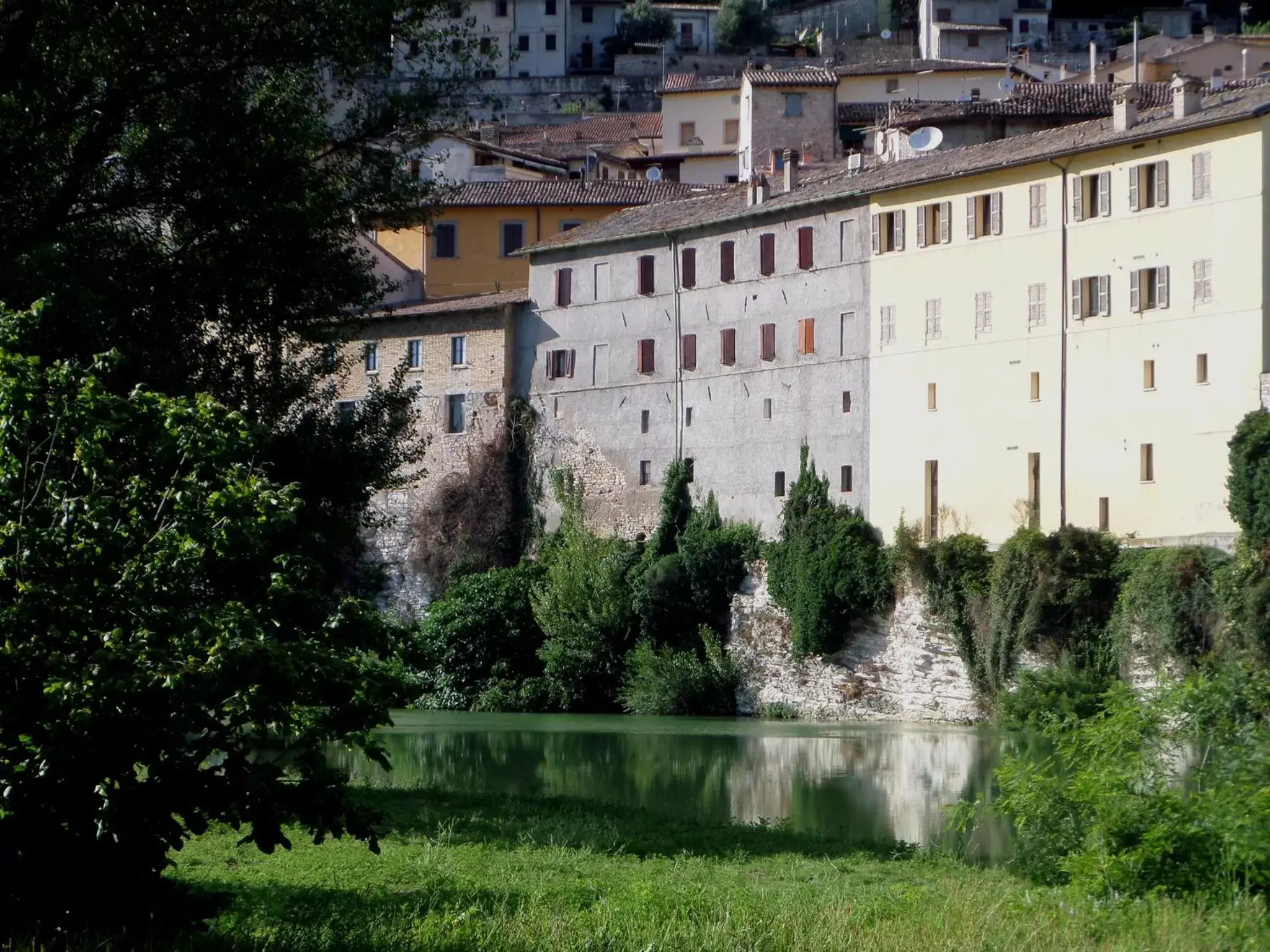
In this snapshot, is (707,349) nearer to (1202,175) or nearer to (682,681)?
(682,681)

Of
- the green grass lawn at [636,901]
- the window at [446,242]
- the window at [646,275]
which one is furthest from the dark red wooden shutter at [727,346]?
the green grass lawn at [636,901]

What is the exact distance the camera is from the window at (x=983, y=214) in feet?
137

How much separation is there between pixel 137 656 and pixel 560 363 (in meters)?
41.9

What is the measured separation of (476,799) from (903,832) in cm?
433

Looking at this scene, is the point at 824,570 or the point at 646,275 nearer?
the point at 824,570

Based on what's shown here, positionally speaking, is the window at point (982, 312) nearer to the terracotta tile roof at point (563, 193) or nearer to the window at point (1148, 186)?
the window at point (1148, 186)

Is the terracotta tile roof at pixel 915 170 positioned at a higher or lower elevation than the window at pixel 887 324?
higher

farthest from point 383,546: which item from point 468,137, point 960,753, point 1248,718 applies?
point 1248,718

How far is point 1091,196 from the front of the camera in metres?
39.9

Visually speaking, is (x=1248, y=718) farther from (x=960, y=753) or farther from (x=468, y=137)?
(x=468, y=137)

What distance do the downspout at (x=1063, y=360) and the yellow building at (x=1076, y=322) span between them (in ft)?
0.13

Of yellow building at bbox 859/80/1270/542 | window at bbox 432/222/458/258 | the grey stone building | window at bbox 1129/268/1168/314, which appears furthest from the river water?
window at bbox 432/222/458/258

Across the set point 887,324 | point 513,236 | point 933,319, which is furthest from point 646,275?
point 933,319

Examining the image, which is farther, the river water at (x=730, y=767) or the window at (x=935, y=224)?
the window at (x=935, y=224)
